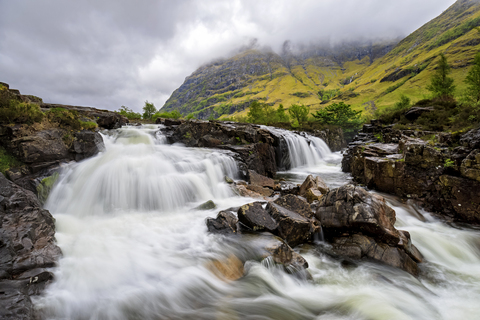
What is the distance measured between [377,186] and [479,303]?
23.7 feet

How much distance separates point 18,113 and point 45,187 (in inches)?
157

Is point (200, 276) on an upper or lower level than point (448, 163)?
lower

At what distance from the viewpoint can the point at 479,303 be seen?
455 centimetres

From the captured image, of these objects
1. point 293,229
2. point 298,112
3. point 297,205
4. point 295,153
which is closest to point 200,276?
point 293,229

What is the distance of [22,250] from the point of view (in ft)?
15.1

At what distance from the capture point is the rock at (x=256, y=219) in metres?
6.70

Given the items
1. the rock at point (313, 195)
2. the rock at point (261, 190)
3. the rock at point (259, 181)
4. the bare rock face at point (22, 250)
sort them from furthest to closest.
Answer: the rock at point (259, 181) < the rock at point (261, 190) < the rock at point (313, 195) < the bare rock face at point (22, 250)

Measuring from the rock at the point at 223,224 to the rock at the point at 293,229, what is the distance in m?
1.43

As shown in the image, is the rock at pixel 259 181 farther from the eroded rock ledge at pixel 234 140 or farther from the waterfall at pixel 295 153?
the waterfall at pixel 295 153

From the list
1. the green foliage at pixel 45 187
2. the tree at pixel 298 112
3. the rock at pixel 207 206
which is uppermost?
the tree at pixel 298 112

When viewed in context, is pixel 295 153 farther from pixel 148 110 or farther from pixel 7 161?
pixel 148 110

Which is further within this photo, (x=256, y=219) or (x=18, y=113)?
(x=18, y=113)

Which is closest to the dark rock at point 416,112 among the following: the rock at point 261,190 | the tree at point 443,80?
the rock at point 261,190

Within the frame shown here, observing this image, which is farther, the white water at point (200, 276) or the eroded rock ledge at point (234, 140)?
the eroded rock ledge at point (234, 140)
